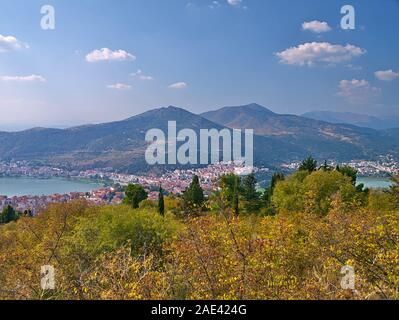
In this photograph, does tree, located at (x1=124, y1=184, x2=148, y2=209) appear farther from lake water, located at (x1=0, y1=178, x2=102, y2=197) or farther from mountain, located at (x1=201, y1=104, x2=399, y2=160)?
lake water, located at (x1=0, y1=178, x2=102, y2=197)

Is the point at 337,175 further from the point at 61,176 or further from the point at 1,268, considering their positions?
the point at 61,176

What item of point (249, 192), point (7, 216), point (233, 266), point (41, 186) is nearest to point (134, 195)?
point (249, 192)

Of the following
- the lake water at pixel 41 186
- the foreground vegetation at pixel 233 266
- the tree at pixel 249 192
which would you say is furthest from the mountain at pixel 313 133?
the foreground vegetation at pixel 233 266

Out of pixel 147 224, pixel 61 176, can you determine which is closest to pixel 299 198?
pixel 147 224

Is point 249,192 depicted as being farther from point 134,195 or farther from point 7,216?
point 7,216
